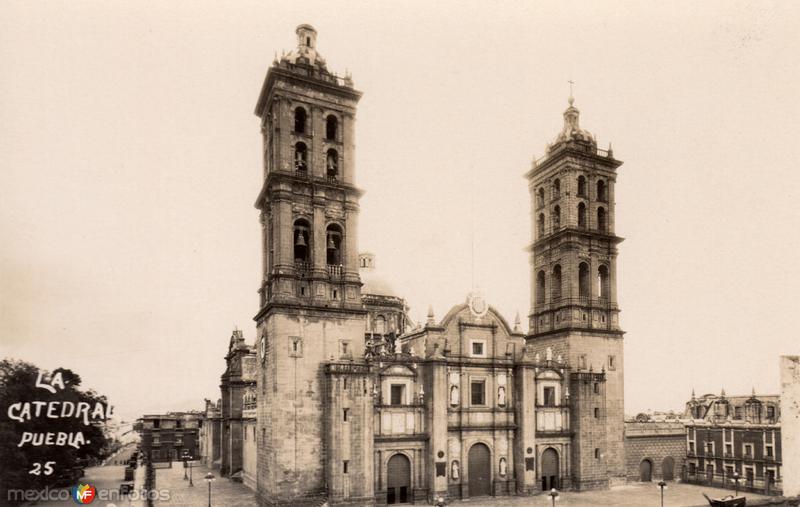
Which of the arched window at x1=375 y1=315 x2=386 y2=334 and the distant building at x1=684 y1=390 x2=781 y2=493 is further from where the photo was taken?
the arched window at x1=375 y1=315 x2=386 y2=334

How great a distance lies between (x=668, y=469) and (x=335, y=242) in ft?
109

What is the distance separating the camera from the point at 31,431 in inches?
1371

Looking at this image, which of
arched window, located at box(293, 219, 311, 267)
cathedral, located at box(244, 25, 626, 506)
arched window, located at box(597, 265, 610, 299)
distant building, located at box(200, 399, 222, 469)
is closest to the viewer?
cathedral, located at box(244, 25, 626, 506)

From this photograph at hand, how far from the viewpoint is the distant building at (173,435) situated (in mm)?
84875

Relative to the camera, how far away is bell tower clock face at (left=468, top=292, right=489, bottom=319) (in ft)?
145

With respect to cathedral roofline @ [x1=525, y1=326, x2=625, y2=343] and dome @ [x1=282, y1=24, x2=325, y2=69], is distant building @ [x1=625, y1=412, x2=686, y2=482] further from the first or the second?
dome @ [x1=282, y1=24, x2=325, y2=69]

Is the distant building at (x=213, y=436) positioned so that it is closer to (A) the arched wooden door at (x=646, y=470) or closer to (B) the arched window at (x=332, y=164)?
(B) the arched window at (x=332, y=164)

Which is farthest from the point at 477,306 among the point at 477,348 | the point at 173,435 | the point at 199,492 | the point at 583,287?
the point at 173,435

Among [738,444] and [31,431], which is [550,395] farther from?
[31,431]

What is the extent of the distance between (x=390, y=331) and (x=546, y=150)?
23828 millimetres

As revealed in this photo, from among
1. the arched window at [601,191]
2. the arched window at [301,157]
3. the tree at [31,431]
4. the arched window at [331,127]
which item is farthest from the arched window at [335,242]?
the arched window at [601,191]

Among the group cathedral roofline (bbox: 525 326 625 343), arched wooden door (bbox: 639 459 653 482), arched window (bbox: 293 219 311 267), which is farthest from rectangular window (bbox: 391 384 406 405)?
arched wooden door (bbox: 639 459 653 482)

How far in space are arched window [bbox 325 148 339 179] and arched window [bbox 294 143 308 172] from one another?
61.6 inches

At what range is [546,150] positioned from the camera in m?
53.0
